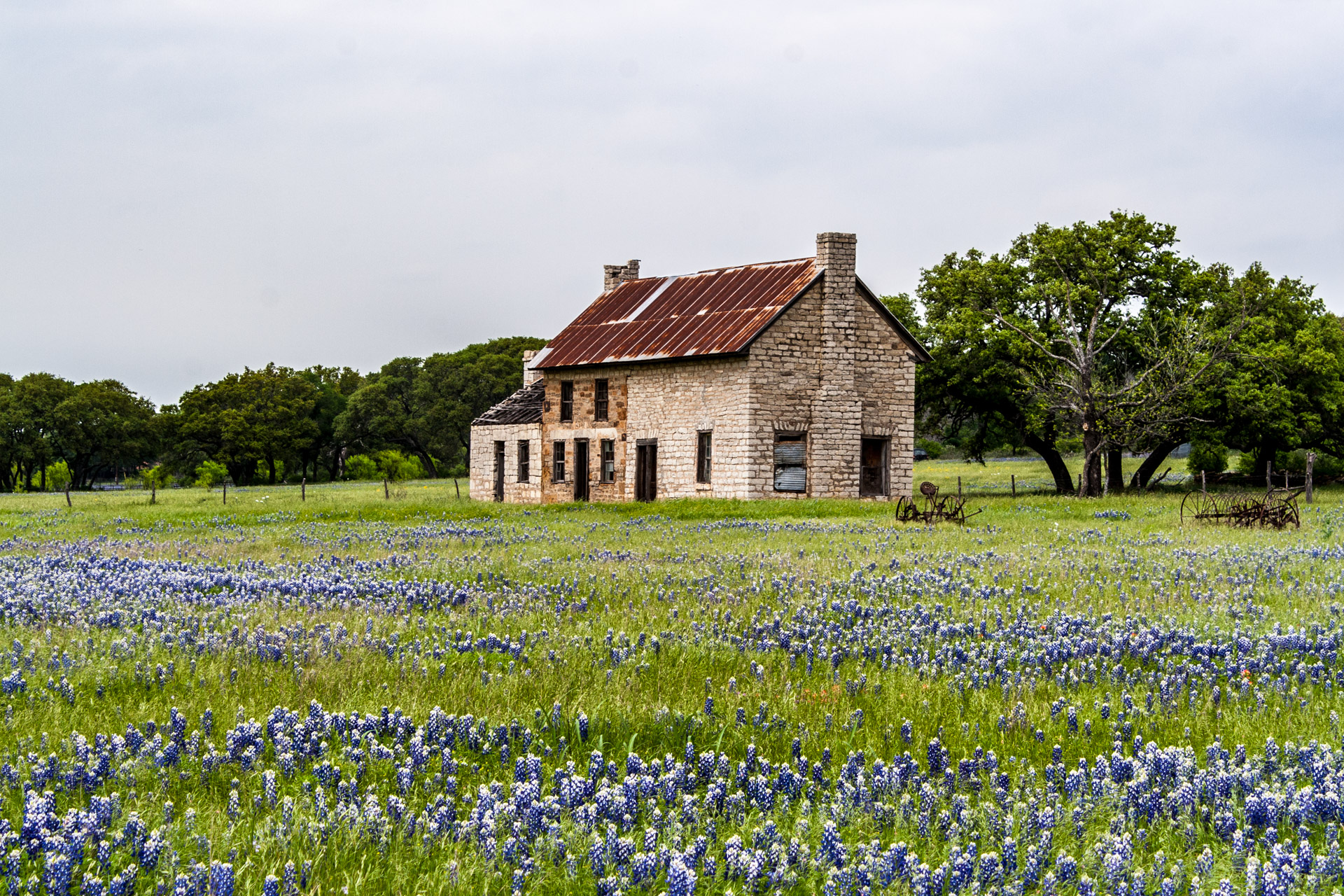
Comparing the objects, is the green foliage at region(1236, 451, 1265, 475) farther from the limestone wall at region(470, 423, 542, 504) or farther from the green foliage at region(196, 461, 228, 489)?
the green foliage at region(196, 461, 228, 489)

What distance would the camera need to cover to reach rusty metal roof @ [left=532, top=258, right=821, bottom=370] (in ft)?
115

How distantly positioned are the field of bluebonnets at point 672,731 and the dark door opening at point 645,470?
25.0 m

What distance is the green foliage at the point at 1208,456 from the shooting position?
46.4m

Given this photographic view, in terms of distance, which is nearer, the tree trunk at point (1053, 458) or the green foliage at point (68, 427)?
the tree trunk at point (1053, 458)

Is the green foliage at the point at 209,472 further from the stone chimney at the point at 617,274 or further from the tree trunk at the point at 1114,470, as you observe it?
the tree trunk at the point at 1114,470

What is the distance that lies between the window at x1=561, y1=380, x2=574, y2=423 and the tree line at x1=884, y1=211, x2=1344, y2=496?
46.0ft

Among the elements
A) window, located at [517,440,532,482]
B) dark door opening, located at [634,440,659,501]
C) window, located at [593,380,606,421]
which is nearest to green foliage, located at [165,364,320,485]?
window, located at [517,440,532,482]

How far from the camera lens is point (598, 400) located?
1566 inches

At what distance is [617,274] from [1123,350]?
2038cm

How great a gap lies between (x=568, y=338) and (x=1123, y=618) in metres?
34.2

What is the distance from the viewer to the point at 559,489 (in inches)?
1619

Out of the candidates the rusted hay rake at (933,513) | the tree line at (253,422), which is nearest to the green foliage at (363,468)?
the tree line at (253,422)

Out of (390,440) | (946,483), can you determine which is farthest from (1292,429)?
(390,440)

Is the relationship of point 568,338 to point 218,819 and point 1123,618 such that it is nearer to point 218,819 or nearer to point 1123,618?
point 1123,618
